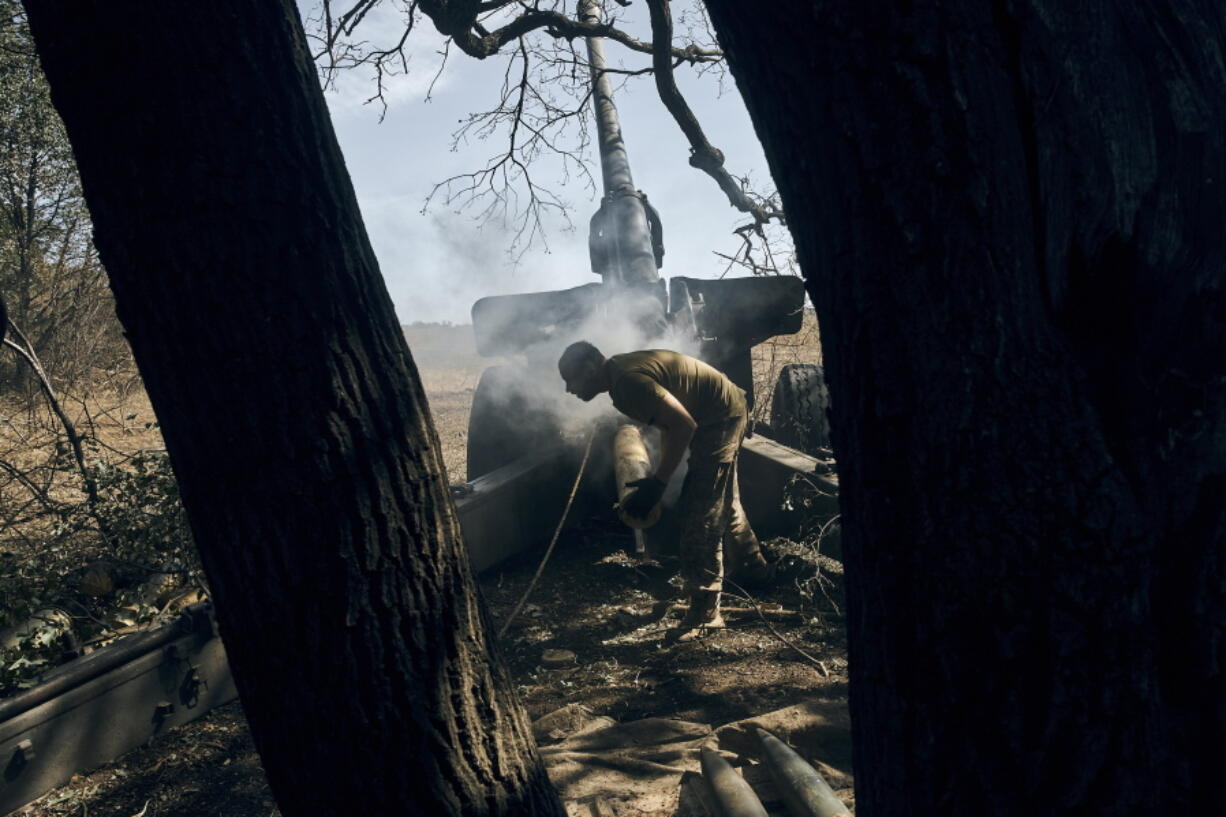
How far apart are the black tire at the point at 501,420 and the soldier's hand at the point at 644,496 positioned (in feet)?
8.47

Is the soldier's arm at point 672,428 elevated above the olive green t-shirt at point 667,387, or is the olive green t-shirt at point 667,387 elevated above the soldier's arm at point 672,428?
the olive green t-shirt at point 667,387

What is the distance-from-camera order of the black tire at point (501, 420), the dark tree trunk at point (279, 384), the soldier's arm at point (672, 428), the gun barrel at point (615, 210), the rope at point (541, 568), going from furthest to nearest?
the gun barrel at point (615, 210) → the black tire at point (501, 420) → the soldier's arm at point (672, 428) → the rope at point (541, 568) → the dark tree trunk at point (279, 384)

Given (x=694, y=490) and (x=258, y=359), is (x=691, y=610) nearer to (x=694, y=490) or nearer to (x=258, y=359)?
(x=694, y=490)

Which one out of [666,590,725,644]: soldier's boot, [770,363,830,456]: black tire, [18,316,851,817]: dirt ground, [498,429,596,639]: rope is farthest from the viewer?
[770,363,830,456]: black tire

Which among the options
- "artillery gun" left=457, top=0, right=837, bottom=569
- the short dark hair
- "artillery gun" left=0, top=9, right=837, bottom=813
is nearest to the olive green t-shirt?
the short dark hair

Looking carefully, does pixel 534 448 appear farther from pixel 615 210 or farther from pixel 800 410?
pixel 615 210

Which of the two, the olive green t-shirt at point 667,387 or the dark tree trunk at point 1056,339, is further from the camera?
the olive green t-shirt at point 667,387

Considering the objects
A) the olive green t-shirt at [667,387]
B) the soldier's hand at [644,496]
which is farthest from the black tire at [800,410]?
the soldier's hand at [644,496]

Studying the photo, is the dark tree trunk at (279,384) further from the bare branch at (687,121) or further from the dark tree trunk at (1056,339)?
the bare branch at (687,121)

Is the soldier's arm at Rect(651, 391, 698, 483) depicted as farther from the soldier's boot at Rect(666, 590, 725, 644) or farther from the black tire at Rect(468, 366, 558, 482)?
the black tire at Rect(468, 366, 558, 482)

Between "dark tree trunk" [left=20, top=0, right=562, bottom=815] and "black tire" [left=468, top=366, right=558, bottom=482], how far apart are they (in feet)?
21.4

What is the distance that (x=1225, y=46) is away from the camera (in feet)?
3.89

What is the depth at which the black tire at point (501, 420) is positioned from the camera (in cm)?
836

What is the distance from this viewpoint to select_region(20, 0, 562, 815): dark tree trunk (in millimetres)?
1572
